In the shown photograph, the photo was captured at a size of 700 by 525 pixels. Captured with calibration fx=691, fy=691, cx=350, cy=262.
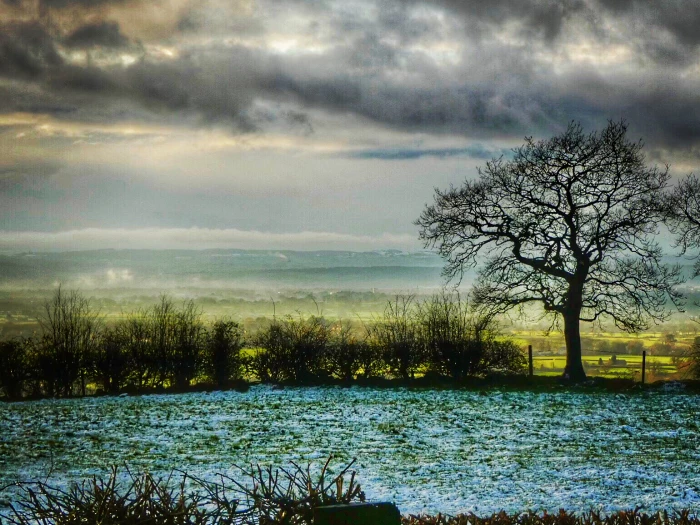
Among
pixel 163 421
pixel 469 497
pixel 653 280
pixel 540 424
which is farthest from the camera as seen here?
pixel 653 280

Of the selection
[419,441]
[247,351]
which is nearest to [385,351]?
[247,351]

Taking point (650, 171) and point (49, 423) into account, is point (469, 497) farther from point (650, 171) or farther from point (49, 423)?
point (650, 171)

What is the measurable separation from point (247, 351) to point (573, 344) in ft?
47.8

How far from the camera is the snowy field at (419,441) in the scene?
12.3 m

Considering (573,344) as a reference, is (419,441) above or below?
below

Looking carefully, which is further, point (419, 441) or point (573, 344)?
point (573, 344)

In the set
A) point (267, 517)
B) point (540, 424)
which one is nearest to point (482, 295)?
point (540, 424)

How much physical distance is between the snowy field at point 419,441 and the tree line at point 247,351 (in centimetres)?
314

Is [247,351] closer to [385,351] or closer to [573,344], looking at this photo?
[385,351]

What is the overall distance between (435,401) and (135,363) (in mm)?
13570

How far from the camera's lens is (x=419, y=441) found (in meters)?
16.9

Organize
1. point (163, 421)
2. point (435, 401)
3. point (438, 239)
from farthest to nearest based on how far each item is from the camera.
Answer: point (438, 239) < point (435, 401) < point (163, 421)

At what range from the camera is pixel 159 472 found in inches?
545

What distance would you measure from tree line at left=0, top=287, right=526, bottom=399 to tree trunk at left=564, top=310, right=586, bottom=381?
2.42 metres
